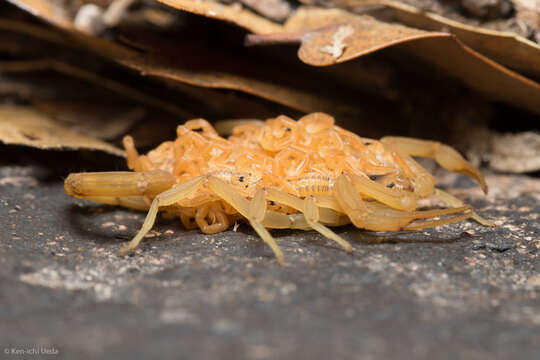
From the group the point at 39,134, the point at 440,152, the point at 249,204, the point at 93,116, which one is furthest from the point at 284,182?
the point at 93,116

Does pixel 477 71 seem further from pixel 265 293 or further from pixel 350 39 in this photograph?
pixel 265 293

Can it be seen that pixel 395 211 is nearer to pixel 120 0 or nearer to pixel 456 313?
pixel 456 313

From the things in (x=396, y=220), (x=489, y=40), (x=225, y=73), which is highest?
(x=489, y=40)

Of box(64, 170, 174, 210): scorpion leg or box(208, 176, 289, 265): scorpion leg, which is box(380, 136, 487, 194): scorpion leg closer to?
box(208, 176, 289, 265): scorpion leg

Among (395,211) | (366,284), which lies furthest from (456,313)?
(395,211)

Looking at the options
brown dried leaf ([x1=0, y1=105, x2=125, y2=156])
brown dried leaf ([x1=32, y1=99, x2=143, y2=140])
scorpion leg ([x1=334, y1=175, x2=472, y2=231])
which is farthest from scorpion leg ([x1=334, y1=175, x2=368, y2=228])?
brown dried leaf ([x1=32, y1=99, x2=143, y2=140])

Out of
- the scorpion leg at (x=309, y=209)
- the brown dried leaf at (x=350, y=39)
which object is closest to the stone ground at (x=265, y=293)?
the scorpion leg at (x=309, y=209)

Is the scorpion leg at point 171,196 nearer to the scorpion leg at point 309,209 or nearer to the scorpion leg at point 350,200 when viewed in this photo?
the scorpion leg at point 309,209
